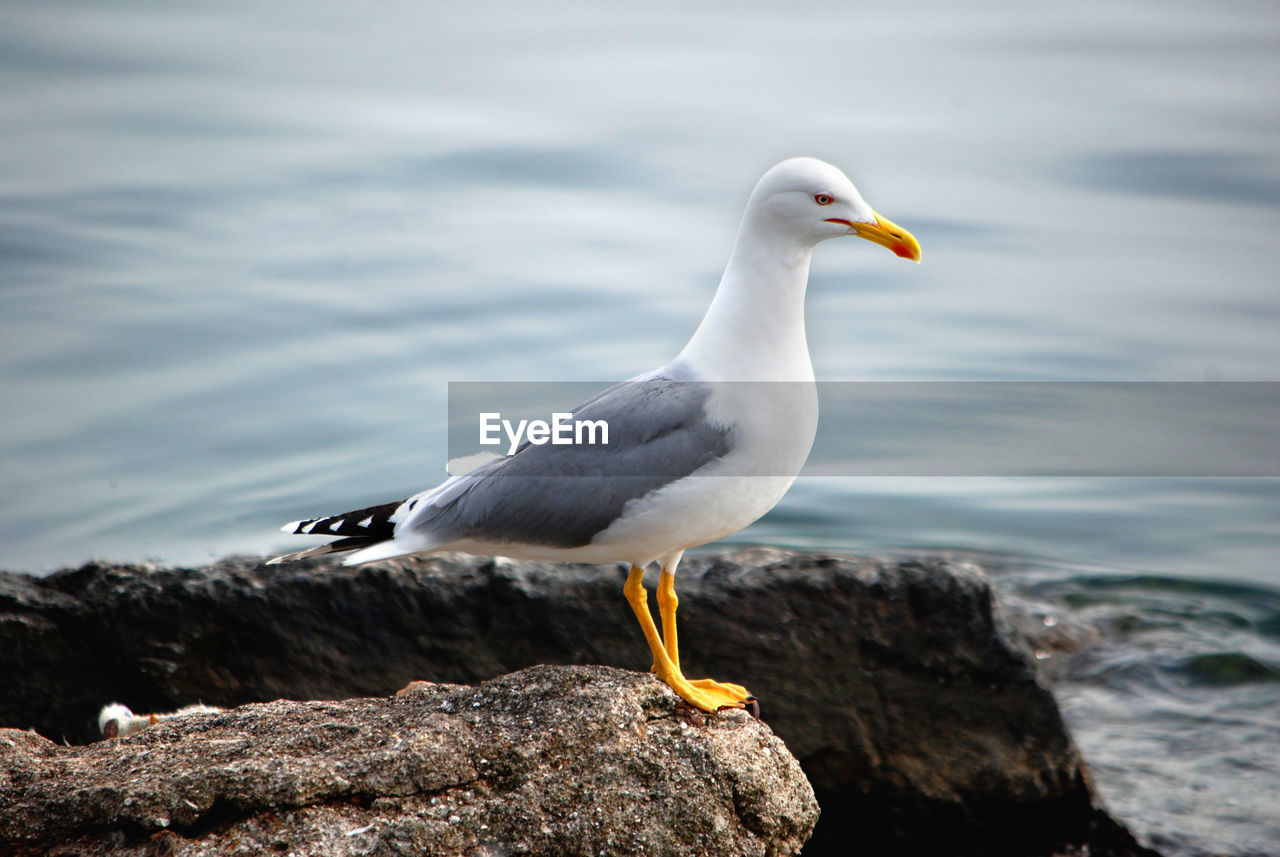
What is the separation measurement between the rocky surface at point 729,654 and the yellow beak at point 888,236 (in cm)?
194

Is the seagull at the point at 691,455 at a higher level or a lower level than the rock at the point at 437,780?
higher

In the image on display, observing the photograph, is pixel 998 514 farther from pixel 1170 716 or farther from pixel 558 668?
pixel 558 668

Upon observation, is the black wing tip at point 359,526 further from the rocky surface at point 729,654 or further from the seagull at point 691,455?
the rocky surface at point 729,654

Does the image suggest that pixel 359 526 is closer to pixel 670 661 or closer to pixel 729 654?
pixel 670 661

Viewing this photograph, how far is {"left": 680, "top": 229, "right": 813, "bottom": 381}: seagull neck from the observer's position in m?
4.48

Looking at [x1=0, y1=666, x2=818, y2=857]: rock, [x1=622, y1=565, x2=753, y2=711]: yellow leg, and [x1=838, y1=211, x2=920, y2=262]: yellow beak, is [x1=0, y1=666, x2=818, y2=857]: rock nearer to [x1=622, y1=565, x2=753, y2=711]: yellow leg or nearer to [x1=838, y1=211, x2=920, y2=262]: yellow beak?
[x1=622, y1=565, x2=753, y2=711]: yellow leg

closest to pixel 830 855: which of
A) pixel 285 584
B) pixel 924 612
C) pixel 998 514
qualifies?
pixel 924 612

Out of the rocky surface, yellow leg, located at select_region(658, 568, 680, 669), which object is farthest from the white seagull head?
the rocky surface

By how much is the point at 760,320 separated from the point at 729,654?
2106mm

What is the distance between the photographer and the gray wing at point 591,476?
4.36 m

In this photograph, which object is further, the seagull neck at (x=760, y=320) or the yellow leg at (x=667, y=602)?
the yellow leg at (x=667, y=602)

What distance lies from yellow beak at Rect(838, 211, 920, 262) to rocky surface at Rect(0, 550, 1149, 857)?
6.37 feet

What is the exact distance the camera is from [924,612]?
595 cm

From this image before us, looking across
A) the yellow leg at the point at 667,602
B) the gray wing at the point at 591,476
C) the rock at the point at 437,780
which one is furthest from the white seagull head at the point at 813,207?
the rock at the point at 437,780
